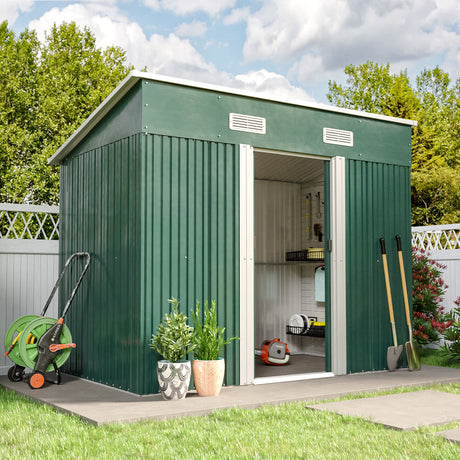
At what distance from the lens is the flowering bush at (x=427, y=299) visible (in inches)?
345

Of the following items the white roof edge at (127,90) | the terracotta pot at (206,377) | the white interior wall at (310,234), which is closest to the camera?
the terracotta pot at (206,377)

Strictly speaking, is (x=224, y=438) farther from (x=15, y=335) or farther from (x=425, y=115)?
(x=425, y=115)

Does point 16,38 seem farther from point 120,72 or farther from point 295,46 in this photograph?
point 295,46

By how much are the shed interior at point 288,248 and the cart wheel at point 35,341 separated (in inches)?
132

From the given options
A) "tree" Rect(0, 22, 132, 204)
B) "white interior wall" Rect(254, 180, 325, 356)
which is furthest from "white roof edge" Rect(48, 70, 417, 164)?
"tree" Rect(0, 22, 132, 204)

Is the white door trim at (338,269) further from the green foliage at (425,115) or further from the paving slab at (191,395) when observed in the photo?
the green foliage at (425,115)

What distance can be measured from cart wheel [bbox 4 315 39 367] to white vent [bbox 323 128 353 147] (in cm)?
359

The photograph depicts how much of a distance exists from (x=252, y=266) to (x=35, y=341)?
220 centimetres

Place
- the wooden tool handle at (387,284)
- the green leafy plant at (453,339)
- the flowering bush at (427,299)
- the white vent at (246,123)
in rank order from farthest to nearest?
1. the flowering bush at (427,299)
2. the green leafy plant at (453,339)
3. the wooden tool handle at (387,284)
4. the white vent at (246,123)

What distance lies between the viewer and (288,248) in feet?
30.6

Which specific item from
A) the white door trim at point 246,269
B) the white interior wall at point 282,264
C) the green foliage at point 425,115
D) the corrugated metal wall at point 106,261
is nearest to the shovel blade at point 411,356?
the white interior wall at point 282,264

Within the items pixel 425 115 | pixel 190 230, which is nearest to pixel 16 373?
pixel 190 230

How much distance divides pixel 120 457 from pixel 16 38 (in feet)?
56.9

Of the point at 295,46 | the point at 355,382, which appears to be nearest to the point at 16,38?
the point at 295,46
